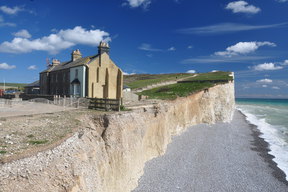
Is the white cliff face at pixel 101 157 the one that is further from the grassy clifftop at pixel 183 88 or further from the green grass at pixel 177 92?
the grassy clifftop at pixel 183 88

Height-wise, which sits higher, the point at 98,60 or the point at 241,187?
the point at 98,60

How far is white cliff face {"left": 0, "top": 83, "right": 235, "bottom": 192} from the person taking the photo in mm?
7331

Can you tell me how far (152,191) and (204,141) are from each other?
14.2 meters

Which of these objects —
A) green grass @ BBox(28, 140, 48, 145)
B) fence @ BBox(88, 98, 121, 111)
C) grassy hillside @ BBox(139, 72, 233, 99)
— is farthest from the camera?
grassy hillside @ BBox(139, 72, 233, 99)

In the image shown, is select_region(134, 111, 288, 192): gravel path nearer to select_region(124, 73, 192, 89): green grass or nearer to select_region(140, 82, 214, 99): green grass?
select_region(140, 82, 214, 99): green grass

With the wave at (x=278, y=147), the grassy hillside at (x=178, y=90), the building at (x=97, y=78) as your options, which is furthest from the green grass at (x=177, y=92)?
the wave at (x=278, y=147)

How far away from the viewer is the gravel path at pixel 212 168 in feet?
51.8

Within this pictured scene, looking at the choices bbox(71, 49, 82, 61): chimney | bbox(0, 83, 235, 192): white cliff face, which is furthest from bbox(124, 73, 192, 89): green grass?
bbox(0, 83, 235, 192): white cliff face

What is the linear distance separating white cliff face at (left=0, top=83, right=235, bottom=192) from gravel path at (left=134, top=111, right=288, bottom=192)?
4.20 ft

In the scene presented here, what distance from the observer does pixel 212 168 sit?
747 inches

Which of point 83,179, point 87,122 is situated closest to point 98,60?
point 87,122

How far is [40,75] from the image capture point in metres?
42.2

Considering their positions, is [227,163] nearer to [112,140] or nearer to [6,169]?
[112,140]

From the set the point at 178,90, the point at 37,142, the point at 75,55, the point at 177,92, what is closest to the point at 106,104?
the point at 37,142
